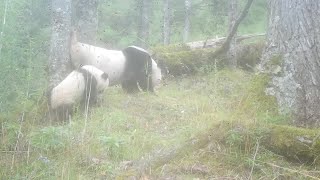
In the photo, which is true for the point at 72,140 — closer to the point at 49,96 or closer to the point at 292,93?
the point at 49,96

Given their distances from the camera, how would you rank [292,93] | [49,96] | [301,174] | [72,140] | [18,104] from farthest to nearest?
[49,96], [18,104], [292,93], [72,140], [301,174]

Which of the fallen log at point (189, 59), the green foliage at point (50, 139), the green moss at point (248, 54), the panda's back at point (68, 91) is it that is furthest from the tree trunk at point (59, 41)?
the green moss at point (248, 54)

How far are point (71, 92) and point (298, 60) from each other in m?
3.52

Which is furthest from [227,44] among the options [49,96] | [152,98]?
[49,96]

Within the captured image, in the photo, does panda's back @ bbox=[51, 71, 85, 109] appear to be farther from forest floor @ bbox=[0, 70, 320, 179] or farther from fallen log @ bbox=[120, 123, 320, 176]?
fallen log @ bbox=[120, 123, 320, 176]

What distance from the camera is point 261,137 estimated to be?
452 centimetres

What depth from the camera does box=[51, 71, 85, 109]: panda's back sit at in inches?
270

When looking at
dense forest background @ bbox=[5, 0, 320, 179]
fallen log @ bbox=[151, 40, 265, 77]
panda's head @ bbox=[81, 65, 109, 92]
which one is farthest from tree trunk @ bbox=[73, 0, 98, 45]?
dense forest background @ bbox=[5, 0, 320, 179]

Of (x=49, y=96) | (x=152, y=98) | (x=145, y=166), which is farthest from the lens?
(x=152, y=98)

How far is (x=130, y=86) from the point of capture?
9742 mm

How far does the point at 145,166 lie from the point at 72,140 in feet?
3.29

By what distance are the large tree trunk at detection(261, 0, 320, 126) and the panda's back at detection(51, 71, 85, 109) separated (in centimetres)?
→ 307

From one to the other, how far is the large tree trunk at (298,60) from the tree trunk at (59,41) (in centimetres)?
461

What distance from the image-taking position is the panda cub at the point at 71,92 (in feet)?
22.5
